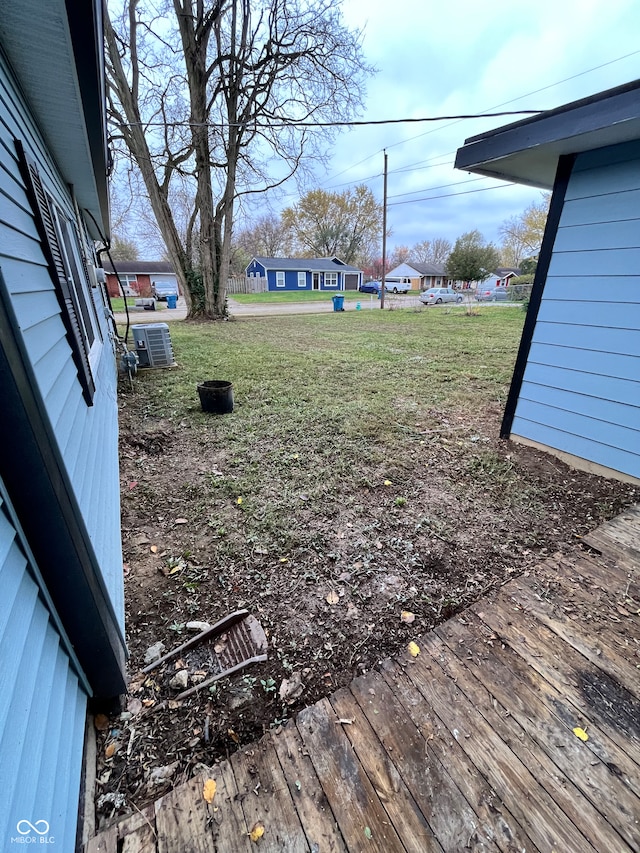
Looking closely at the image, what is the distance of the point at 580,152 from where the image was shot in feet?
8.45

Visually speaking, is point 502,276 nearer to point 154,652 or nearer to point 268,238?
point 268,238

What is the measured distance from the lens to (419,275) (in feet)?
152

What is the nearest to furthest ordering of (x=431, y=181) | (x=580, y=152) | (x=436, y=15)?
(x=580, y=152)
(x=436, y=15)
(x=431, y=181)

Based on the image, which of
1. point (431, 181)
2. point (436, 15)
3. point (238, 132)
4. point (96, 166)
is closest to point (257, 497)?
point (96, 166)

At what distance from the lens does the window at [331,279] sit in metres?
36.2

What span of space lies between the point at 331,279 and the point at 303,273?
3.38 metres

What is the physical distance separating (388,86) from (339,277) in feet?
95.1

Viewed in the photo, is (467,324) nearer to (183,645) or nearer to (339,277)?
(183,645)

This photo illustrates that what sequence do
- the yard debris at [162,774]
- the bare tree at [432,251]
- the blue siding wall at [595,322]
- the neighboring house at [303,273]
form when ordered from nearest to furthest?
the yard debris at [162,774] < the blue siding wall at [595,322] < the neighboring house at [303,273] < the bare tree at [432,251]

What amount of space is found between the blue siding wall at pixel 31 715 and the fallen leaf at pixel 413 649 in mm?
1259

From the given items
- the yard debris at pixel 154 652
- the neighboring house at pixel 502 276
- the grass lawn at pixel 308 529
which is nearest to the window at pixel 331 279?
the neighboring house at pixel 502 276

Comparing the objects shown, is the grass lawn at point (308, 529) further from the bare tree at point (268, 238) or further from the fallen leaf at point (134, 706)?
the bare tree at point (268, 238)

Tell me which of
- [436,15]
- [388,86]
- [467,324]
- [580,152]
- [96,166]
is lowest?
[467,324]

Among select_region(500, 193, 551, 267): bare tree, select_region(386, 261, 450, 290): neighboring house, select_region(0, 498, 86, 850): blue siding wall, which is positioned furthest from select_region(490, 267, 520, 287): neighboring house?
select_region(0, 498, 86, 850): blue siding wall
